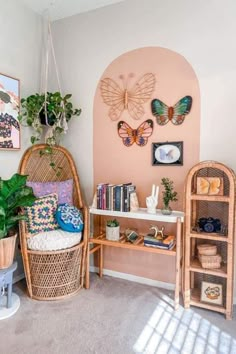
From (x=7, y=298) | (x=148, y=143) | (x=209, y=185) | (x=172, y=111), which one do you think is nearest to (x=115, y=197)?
(x=148, y=143)

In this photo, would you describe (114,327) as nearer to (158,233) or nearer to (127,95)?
(158,233)

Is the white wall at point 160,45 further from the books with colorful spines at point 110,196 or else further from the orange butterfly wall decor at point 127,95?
the books with colorful spines at point 110,196

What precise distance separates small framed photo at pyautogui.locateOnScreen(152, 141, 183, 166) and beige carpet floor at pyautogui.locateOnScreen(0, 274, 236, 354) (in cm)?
117

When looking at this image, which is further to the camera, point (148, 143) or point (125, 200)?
point (148, 143)

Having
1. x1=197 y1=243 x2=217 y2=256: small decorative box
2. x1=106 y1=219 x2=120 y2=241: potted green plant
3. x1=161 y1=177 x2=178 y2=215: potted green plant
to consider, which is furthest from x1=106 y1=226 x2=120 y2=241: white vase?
x1=197 y1=243 x2=217 y2=256: small decorative box

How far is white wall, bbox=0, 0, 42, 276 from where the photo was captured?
7.68 feet

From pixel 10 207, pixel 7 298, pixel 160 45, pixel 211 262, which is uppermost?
pixel 160 45

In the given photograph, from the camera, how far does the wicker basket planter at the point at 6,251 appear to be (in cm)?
192

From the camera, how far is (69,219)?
7.34ft

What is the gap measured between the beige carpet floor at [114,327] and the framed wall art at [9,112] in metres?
1.39

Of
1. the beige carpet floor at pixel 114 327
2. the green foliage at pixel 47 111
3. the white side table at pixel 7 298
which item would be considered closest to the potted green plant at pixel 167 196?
the beige carpet floor at pixel 114 327

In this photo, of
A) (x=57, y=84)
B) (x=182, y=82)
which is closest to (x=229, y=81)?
(x=182, y=82)

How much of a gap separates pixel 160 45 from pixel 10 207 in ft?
6.24

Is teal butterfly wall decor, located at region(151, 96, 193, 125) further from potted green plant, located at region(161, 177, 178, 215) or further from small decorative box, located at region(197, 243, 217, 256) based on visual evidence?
small decorative box, located at region(197, 243, 217, 256)
